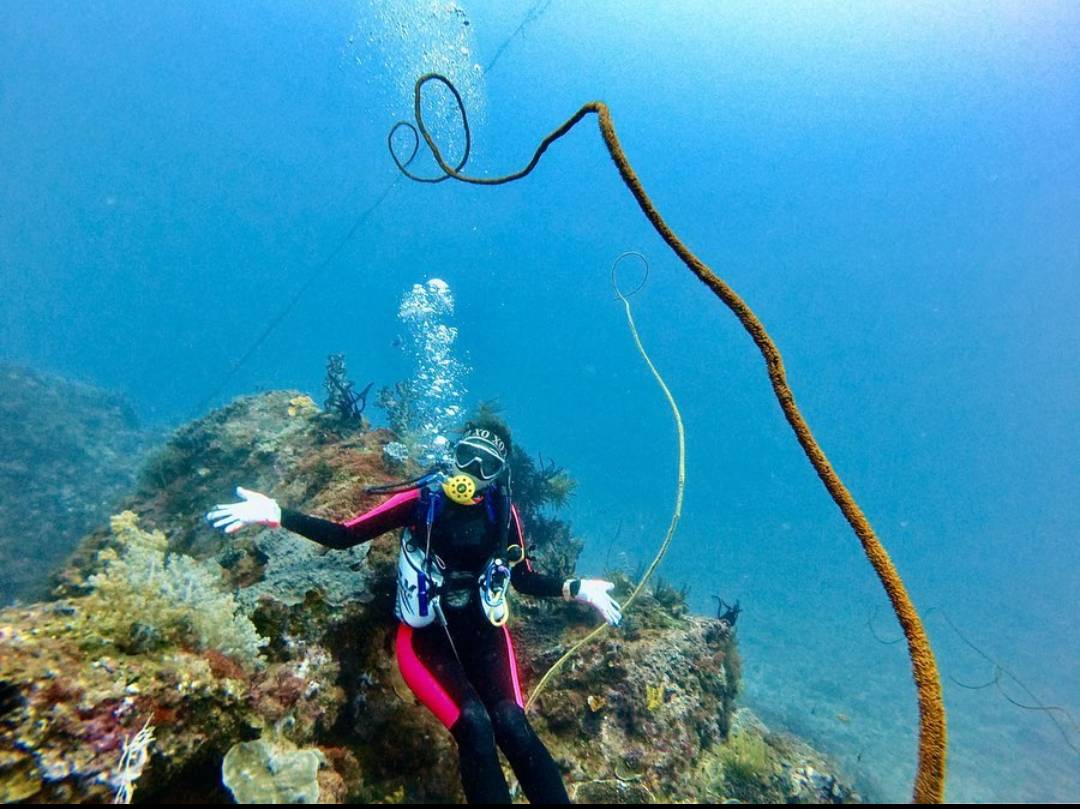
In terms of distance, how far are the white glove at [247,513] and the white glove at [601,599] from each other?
8.97ft

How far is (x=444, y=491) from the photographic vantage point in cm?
427

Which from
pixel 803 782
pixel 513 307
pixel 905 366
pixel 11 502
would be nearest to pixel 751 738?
pixel 803 782

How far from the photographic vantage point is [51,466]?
1647 cm

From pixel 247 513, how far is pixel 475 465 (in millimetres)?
1825

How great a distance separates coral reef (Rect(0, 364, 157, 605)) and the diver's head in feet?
20.7

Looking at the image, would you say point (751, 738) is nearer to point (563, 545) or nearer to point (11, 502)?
point (563, 545)

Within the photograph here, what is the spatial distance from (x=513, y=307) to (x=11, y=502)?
140914 millimetres

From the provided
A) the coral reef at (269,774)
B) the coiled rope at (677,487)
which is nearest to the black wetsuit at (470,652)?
the coiled rope at (677,487)

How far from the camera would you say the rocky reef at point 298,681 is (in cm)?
209

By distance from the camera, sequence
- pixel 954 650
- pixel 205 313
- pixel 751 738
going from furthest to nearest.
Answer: pixel 205 313 < pixel 954 650 < pixel 751 738

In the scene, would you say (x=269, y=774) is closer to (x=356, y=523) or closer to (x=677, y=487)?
(x=356, y=523)

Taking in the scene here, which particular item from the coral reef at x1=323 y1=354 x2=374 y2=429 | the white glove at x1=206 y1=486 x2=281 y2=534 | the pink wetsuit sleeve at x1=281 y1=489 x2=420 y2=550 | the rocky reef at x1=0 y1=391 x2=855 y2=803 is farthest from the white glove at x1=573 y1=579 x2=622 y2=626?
the coral reef at x1=323 y1=354 x2=374 y2=429

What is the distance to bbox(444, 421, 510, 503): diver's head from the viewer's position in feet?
14.0

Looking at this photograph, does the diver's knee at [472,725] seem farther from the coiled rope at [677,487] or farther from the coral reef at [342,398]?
the coral reef at [342,398]
